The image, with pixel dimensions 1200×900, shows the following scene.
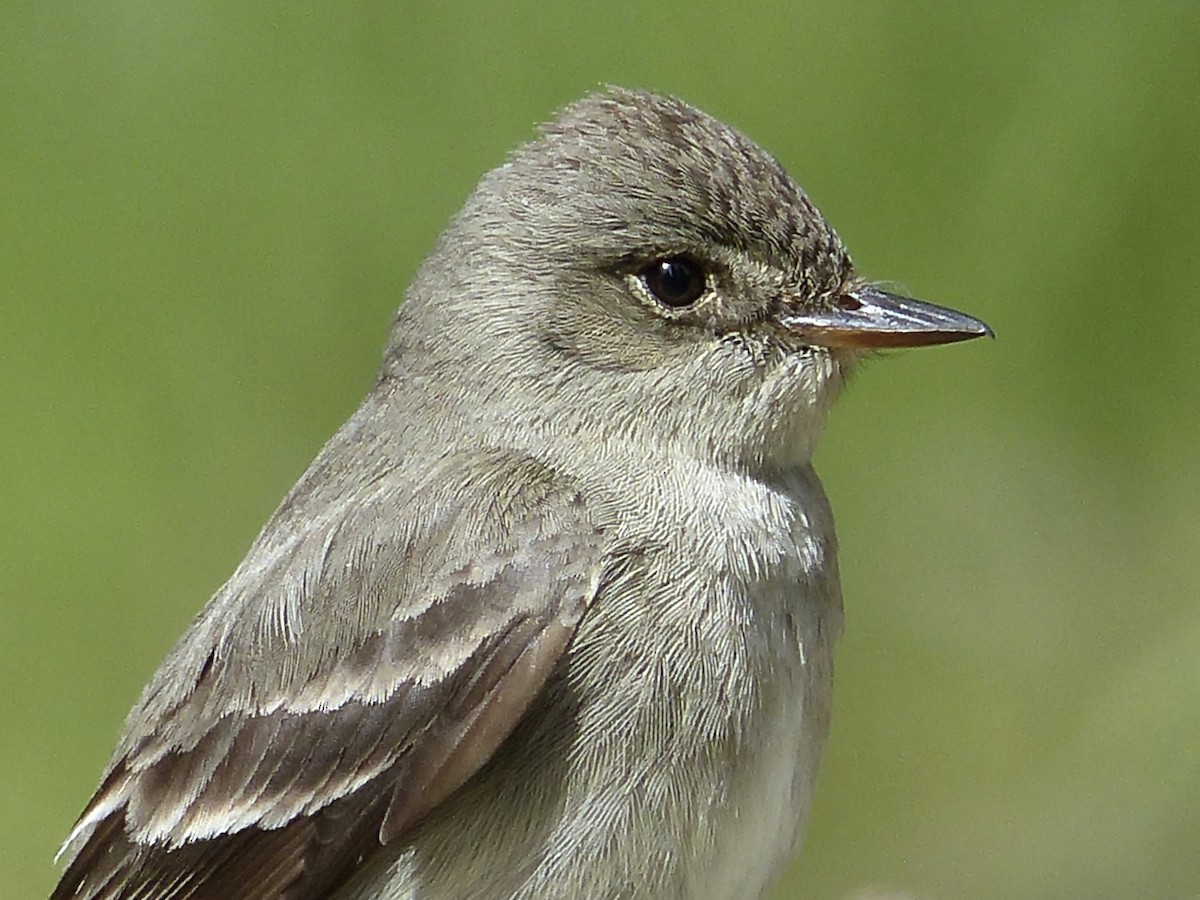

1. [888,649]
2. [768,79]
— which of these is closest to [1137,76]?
[768,79]

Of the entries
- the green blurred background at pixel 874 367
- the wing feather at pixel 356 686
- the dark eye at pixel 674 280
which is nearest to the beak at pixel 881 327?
the dark eye at pixel 674 280

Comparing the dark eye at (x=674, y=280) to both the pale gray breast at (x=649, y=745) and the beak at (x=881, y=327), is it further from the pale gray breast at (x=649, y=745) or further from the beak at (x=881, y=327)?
the pale gray breast at (x=649, y=745)

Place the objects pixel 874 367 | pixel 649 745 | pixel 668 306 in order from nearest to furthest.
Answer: pixel 649 745 < pixel 668 306 < pixel 874 367

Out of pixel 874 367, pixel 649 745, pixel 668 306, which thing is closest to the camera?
pixel 649 745

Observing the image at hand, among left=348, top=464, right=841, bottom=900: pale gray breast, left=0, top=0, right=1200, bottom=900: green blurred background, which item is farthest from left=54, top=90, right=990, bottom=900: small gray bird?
left=0, top=0, right=1200, bottom=900: green blurred background

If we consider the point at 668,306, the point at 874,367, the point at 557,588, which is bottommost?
the point at 557,588

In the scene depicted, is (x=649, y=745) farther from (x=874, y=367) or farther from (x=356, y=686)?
(x=874, y=367)

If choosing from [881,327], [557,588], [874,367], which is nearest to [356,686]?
[557,588]

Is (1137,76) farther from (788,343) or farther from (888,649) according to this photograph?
(788,343)
